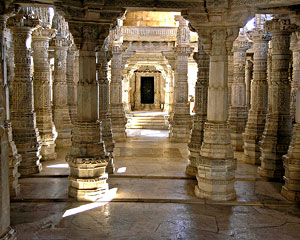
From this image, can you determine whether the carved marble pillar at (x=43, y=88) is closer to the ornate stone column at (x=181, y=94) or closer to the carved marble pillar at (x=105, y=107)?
the carved marble pillar at (x=105, y=107)

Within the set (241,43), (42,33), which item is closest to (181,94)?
(241,43)

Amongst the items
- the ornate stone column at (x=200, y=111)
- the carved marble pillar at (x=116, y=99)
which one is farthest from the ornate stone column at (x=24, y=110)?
the carved marble pillar at (x=116, y=99)

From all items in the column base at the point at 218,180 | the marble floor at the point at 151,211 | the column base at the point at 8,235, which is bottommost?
the marble floor at the point at 151,211

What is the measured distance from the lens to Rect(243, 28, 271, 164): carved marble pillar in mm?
9977

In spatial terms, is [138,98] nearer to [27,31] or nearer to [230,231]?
[27,31]

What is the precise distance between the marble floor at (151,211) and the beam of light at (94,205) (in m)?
0.02

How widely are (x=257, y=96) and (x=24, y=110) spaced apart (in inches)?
250

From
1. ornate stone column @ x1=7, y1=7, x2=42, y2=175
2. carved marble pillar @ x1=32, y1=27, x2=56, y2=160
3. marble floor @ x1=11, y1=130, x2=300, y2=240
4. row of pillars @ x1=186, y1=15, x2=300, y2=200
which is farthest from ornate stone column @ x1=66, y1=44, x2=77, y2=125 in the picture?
row of pillars @ x1=186, y1=15, x2=300, y2=200

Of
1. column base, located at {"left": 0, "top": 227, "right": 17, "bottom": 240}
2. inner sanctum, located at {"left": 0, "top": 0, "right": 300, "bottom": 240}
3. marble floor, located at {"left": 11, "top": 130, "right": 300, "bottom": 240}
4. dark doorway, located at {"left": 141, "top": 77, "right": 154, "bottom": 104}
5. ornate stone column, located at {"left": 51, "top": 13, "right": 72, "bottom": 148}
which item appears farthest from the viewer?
dark doorway, located at {"left": 141, "top": 77, "right": 154, "bottom": 104}

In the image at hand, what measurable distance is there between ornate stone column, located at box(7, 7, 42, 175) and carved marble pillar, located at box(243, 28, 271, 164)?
586 cm

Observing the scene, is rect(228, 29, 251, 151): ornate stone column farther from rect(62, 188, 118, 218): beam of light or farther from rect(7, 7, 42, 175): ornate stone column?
rect(7, 7, 42, 175): ornate stone column

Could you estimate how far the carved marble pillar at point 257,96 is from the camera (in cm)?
998

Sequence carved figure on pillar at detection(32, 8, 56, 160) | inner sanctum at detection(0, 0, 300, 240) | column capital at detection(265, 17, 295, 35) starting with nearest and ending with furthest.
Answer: inner sanctum at detection(0, 0, 300, 240) → column capital at detection(265, 17, 295, 35) → carved figure on pillar at detection(32, 8, 56, 160)

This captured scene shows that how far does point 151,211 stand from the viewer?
20.5 feet
